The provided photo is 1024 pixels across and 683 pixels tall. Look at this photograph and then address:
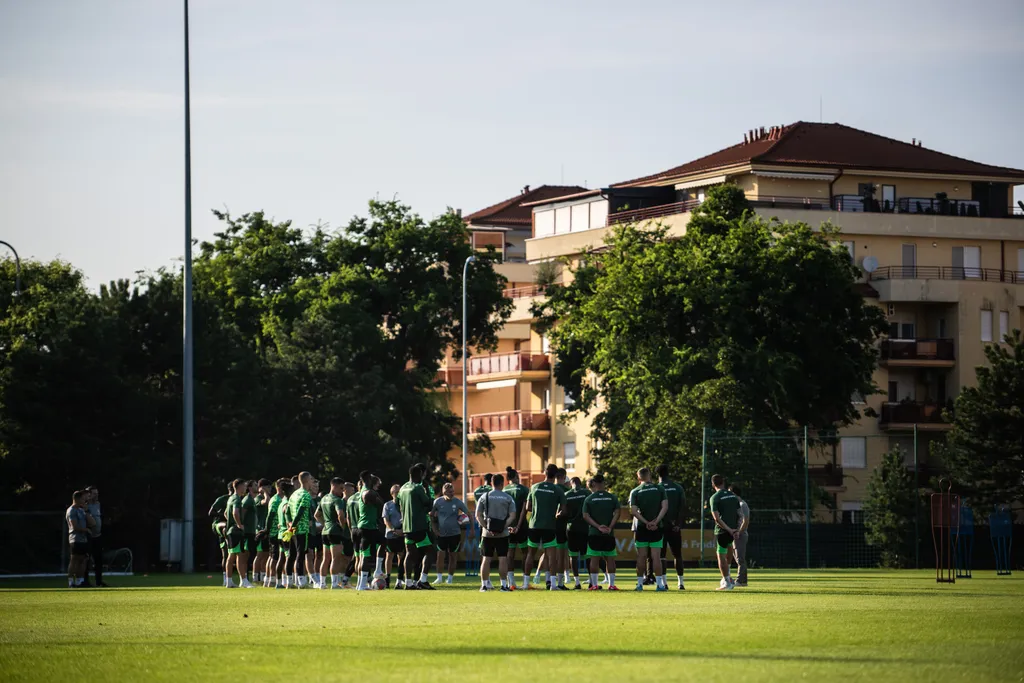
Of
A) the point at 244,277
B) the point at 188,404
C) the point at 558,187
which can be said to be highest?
the point at 558,187

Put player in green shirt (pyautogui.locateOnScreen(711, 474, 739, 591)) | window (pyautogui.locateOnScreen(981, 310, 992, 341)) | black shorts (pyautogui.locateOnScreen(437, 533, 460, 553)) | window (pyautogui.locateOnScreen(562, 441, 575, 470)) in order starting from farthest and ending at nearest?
window (pyautogui.locateOnScreen(562, 441, 575, 470)) → window (pyautogui.locateOnScreen(981, 310, 992, 341)) → black shorts (pyautogui.locateOnScreen(437, 533, 460, 553)) → player in green shirt (pyautogui.locateOnScreen(711, 474, 739, 591))

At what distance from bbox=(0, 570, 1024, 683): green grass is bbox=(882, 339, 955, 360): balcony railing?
53287 millimetres

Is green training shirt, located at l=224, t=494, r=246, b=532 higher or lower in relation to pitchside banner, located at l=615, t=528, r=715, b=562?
higher

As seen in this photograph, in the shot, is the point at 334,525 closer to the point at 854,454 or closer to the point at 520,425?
the point at 854,454

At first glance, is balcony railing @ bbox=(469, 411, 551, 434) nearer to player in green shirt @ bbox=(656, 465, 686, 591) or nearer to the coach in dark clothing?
the coach in dark clothing

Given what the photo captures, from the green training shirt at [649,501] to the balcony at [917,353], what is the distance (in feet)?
172

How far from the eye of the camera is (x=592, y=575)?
29828mm

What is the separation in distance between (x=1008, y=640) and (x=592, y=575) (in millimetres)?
13944

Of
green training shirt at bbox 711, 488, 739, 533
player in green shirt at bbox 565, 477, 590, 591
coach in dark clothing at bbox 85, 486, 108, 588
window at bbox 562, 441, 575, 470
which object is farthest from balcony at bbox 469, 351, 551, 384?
green training shirt at bbox 711, 488, 739, 533

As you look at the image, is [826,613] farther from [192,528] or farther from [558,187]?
[558,187]

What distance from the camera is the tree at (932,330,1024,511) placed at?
50.6 meters

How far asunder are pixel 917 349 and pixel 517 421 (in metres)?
20.2

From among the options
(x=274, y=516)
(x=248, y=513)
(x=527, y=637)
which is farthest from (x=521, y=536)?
(x=527, y=637)

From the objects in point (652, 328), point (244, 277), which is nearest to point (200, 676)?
point (652, 328)
